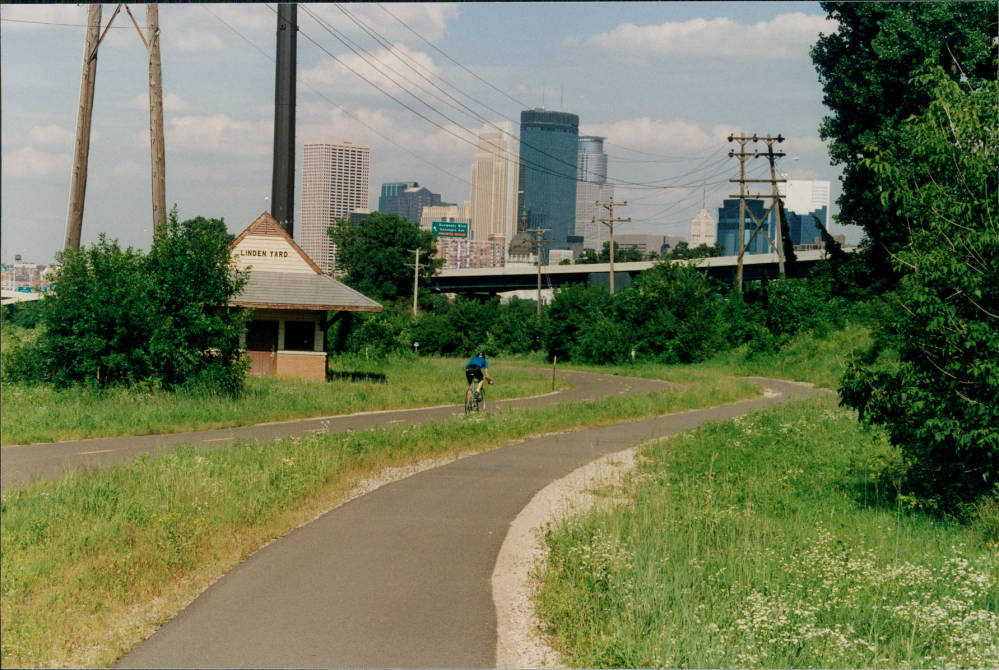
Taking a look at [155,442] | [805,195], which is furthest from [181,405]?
[805,195]

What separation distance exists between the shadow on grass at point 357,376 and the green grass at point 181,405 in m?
2.10

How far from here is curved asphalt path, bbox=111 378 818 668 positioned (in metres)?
6.59

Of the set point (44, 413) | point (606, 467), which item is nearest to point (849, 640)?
point (606, 467)

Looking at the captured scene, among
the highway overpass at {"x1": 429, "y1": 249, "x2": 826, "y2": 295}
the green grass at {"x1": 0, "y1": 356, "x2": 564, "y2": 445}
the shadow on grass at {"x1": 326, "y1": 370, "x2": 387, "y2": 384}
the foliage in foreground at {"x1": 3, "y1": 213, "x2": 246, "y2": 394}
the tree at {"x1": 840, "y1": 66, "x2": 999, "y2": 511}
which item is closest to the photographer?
the tree at {"x1": 840, "y1": 66, "x2": 999, "y2": 511}

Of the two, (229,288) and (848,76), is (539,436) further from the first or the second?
(848,76)

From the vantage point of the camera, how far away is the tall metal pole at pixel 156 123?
26219mm

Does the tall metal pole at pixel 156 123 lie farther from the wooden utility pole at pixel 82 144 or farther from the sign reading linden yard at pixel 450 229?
the sign reading linden yard at pixel 450 229

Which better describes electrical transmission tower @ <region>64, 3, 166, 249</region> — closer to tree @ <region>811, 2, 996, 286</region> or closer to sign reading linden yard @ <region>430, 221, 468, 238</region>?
tree @ <region>811, 2, 996, 286</region>

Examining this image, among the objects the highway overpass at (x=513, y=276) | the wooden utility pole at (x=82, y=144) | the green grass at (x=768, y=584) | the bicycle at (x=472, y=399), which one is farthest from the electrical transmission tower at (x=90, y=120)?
the highway overpass at (x=513, y=276)

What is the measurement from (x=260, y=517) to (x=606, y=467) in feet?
24.7

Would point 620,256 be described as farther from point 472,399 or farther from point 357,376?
point 472,399

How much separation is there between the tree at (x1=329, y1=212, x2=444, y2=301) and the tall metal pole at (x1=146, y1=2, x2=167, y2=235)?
74375 mm

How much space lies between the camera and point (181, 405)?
22766mm

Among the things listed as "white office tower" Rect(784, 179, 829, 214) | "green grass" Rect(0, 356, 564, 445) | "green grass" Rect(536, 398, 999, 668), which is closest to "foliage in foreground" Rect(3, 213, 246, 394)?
"green grass" Rect(0, 356, 564, 445)
